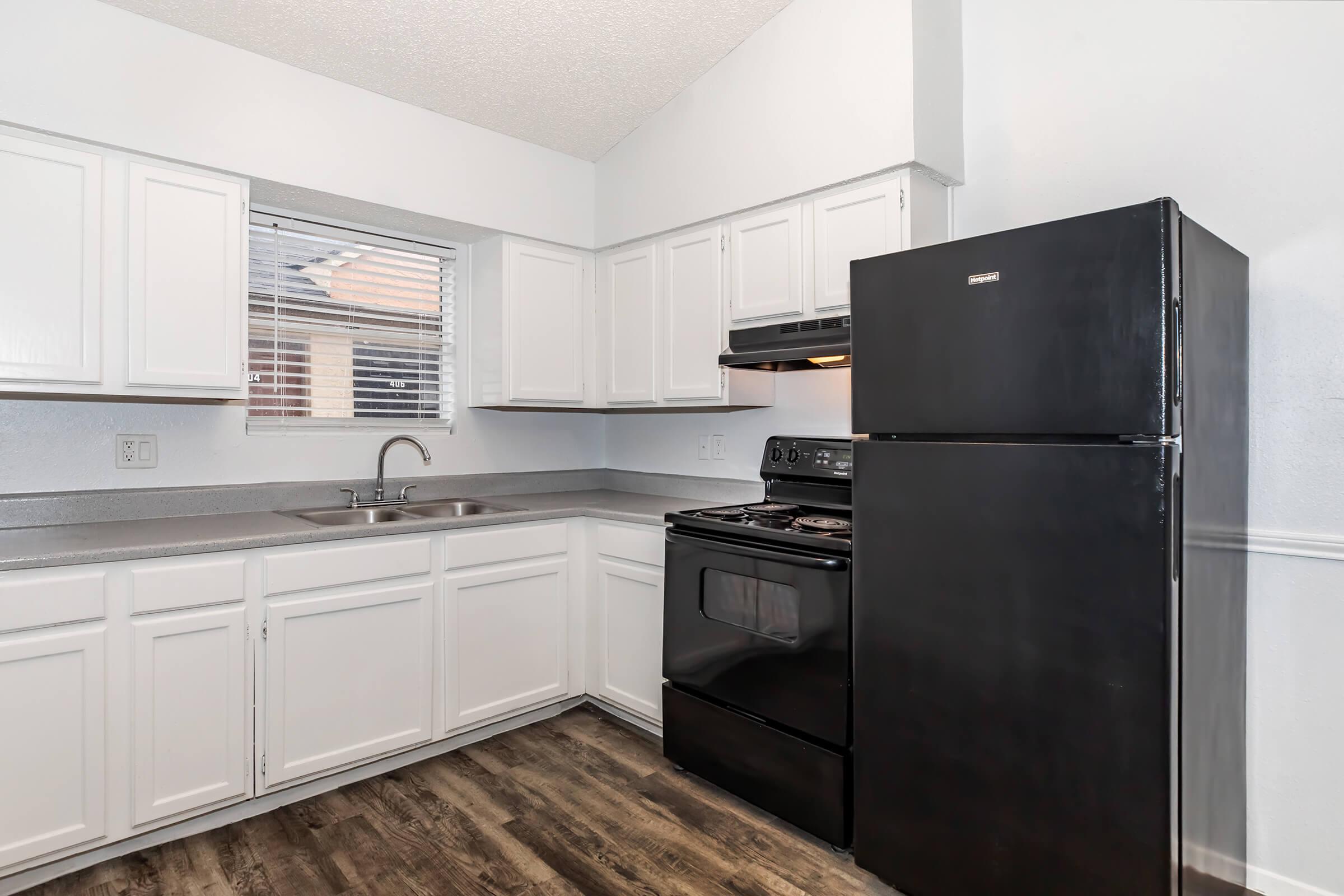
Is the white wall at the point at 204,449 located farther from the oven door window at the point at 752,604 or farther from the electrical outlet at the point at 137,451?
the oven door window at the point at 752,604

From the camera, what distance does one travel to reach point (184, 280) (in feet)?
7.88

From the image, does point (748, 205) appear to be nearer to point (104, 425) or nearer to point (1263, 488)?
point (1263, 488)

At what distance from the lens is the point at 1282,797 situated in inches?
76.9

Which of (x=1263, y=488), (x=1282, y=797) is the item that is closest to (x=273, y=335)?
(x=1263, y=488)

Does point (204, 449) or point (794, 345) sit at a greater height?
point (794, 345)

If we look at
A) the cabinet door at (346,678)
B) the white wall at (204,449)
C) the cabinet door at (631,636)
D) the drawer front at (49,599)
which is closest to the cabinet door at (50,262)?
the white wall at (204,449)

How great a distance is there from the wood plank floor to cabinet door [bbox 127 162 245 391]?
1.43m

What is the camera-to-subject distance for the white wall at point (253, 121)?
7.15ft

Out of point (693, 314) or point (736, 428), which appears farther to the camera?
point (736, 428)

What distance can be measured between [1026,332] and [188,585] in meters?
2.34

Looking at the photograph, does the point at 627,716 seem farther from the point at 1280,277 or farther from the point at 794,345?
the point at 1280,277

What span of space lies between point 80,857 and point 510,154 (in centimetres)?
288

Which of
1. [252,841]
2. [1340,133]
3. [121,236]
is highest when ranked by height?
[1340,133]

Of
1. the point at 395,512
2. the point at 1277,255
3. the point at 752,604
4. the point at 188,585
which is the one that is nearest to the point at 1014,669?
the point at 752,604
